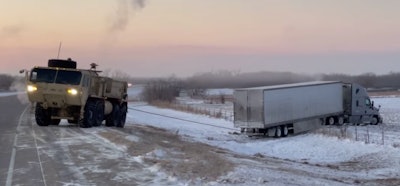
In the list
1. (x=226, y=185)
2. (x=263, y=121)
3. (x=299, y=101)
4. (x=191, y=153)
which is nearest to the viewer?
(x=226, y=185)

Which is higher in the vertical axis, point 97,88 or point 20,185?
point 97,88

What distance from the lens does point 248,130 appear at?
119 ft

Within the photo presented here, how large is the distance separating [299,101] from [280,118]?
266cm

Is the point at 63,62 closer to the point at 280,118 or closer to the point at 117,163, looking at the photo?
the point at 117,163

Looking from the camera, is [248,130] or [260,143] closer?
[260,143]

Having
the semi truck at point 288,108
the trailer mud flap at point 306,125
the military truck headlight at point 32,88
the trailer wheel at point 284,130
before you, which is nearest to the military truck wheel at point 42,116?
the military truck headlight at point 32,88

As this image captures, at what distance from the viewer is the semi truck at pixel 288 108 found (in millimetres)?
35719

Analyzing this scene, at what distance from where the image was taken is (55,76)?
85.7ft

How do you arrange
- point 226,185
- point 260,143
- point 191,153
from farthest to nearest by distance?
point 260,143 < point 191,153 < point 226,185

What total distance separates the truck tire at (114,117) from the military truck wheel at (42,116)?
3.65 metres

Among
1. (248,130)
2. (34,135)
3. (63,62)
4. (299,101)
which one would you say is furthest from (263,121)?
(34,135)

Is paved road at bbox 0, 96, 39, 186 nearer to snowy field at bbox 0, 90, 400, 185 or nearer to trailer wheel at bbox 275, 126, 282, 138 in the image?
snowy field at bbox 0, 90, 400, 185

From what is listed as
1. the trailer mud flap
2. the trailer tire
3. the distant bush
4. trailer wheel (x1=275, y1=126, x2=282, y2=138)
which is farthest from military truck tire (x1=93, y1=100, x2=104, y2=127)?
the distant bush

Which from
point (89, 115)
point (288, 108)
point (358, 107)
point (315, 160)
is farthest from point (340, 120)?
point (89, 115)
